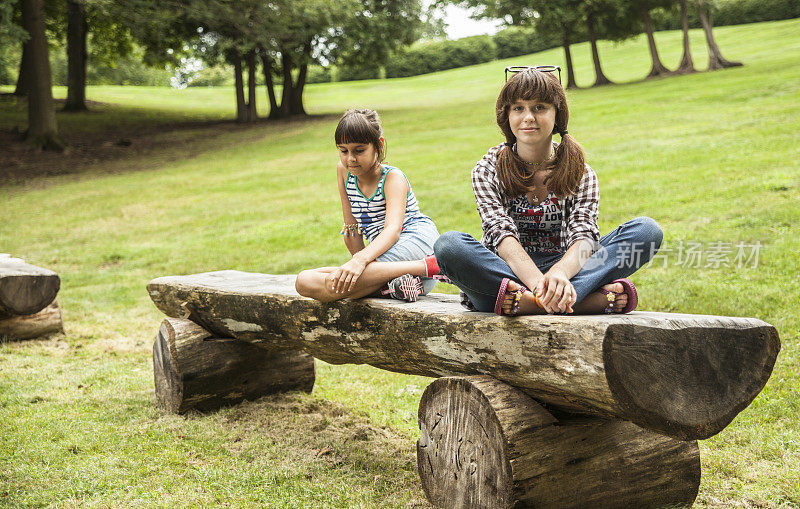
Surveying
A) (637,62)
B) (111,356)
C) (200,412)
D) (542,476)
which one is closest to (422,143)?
(111,356)

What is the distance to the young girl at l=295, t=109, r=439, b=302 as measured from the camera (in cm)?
368

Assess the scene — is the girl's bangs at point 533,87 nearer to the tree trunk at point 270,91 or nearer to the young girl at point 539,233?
the young girl at point 539,233

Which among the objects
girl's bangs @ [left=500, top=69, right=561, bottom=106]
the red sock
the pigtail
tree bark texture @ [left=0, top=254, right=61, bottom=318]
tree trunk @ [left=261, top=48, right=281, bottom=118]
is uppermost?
tree trunk @ [left=261, top=48, right=281, bottom=118]

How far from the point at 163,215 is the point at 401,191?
33.7ft

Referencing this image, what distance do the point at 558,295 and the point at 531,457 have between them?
2.15 ft

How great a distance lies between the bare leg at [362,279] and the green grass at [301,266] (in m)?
1.01

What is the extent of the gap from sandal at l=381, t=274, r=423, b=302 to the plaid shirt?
0.32 metres

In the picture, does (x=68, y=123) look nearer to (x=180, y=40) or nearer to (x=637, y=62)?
(x=180, y=40)

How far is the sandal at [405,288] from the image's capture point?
11.9ft

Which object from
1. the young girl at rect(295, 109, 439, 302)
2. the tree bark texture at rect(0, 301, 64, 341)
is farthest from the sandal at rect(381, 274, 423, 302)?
the tree bark texture at rect(0, 301, 64, 341)

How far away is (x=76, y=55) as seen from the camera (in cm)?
2605

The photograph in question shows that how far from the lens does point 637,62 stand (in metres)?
39.5

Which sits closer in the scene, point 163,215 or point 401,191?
point 401,191

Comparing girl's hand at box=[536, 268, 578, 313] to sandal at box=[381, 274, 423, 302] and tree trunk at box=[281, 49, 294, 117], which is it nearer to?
sandal at box=[381, 274, 423, 302]
